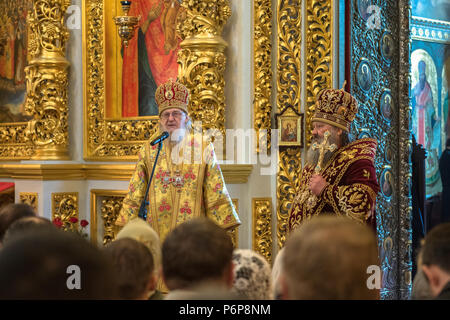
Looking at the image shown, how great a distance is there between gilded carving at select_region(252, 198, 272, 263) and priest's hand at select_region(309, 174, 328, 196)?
1421 millimetres

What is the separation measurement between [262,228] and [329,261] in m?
4.59

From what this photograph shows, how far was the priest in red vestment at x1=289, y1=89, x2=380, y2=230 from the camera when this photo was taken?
5004 millimetres

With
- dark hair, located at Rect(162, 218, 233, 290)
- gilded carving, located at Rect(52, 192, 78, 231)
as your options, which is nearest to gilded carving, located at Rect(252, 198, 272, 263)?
gilded carving, located at Rect(52, 192, 78, 231)

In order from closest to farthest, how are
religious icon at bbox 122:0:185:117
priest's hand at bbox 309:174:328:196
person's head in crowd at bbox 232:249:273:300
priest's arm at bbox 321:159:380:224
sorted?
1. person's head in crowd at bbox 232:249:273:300
2. priest's arm at bbox 321:159:380:224
3. priest's hand at bbox 309:174:328:196
4. religious icon at bbox 122:0:185:117

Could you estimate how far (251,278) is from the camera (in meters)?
2.58

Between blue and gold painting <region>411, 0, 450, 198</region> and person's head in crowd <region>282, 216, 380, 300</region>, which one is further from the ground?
blue and gold painting <region>411, 0, 450, 198</region>

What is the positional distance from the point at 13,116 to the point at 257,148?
11.3 feet

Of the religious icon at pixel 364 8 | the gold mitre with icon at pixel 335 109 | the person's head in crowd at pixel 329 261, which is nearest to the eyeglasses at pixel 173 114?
the gold mitre with icon at pixel 335 109

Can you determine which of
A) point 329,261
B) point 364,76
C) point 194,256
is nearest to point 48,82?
point 364,76

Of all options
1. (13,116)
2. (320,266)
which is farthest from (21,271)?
(13,116)

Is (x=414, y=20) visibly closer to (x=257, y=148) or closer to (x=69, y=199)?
(x=257, y=148)

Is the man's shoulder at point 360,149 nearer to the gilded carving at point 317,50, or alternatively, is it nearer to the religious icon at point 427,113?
the gilded carving at point 317,50

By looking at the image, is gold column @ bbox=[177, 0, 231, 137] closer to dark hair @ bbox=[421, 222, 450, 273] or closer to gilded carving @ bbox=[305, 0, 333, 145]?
gilded carving @ bbox=[305, 0, 333, 145]

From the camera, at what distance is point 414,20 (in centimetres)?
911
